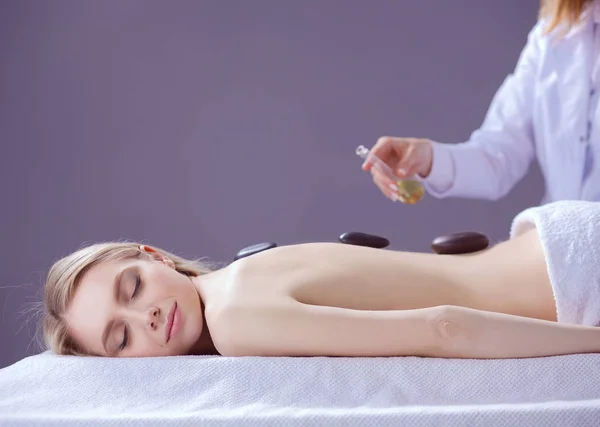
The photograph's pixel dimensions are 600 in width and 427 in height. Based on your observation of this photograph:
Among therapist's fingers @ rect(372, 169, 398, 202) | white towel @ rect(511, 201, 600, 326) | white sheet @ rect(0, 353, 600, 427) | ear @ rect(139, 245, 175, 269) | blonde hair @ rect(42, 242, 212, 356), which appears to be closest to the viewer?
white sheet @ rect(0, 353, 600, 427)

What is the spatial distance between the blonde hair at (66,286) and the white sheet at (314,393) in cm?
22

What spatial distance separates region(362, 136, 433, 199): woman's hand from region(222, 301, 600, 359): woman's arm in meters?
0.74

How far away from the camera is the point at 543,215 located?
1.27 meters

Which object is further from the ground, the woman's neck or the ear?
the ear

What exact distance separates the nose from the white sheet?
14cm

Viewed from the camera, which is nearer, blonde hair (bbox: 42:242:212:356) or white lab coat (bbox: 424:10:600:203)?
blonde hair (bbox: 42:242:212:356)

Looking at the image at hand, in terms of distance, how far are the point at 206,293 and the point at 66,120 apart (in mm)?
1512

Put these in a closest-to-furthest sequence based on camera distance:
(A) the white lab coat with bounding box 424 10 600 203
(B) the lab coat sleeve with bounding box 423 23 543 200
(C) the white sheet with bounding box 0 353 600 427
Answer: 1. (C) the white sheet with bounding box 0 353 600 427
2. (A) the white lab coat with bounding box 424 10 600 203
3. (B) the lab coat sleeve with bounding box 423 23 543 200

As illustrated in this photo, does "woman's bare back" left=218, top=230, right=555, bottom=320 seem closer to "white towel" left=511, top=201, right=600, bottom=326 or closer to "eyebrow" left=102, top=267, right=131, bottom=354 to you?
"white towel" left=511, top=201, right=600, bottom=326

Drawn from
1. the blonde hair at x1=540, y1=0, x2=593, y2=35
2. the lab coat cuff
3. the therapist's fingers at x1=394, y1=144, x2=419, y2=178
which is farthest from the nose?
the blonde hair at x1=540, y1=0, x2=593, y2=35

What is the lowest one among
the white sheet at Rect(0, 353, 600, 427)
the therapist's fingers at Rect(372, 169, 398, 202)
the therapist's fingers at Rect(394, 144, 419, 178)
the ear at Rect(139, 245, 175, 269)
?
the white sheet at Rect(0, 353, 600, 427)

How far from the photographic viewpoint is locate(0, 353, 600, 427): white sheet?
87cm

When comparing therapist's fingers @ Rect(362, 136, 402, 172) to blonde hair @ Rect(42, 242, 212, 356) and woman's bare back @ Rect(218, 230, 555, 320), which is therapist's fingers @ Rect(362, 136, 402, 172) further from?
blonde hair @ Rect(42, 242, 212, 356)

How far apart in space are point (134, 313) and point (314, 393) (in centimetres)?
42
